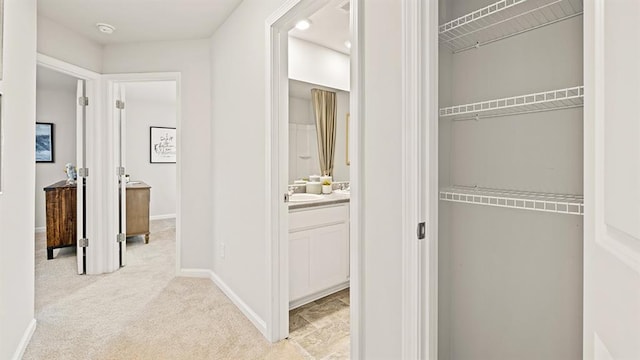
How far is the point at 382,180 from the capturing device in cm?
135

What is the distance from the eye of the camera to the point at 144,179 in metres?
6.65

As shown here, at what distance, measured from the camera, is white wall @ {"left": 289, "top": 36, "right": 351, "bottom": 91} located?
3284 millimetres

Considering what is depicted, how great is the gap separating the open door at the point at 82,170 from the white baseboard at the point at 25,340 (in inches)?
50.8

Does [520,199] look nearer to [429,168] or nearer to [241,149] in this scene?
[429,168]

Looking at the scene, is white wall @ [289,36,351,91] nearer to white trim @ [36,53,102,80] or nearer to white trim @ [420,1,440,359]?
white trim @ [36,53,102,80]

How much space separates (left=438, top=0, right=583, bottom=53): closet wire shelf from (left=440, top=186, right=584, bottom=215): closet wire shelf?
617 mm

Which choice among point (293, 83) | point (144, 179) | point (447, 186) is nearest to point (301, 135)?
point (293, 83)

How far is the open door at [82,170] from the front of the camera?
344 cm

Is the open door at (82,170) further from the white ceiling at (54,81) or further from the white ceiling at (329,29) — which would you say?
the white ceiling at (329,29)

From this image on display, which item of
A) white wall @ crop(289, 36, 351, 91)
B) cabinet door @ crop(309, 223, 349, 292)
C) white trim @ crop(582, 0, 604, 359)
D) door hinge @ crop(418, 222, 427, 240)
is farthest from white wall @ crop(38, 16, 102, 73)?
white trim @ crop(582, 0, 604, 359)

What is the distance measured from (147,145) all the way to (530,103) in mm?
6954

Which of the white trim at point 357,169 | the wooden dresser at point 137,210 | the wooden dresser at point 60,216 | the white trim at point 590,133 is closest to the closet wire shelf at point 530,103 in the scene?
the white trim at point 357,169

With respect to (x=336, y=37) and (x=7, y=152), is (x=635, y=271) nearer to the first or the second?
(x=7, y=152)

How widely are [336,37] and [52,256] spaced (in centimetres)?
418
